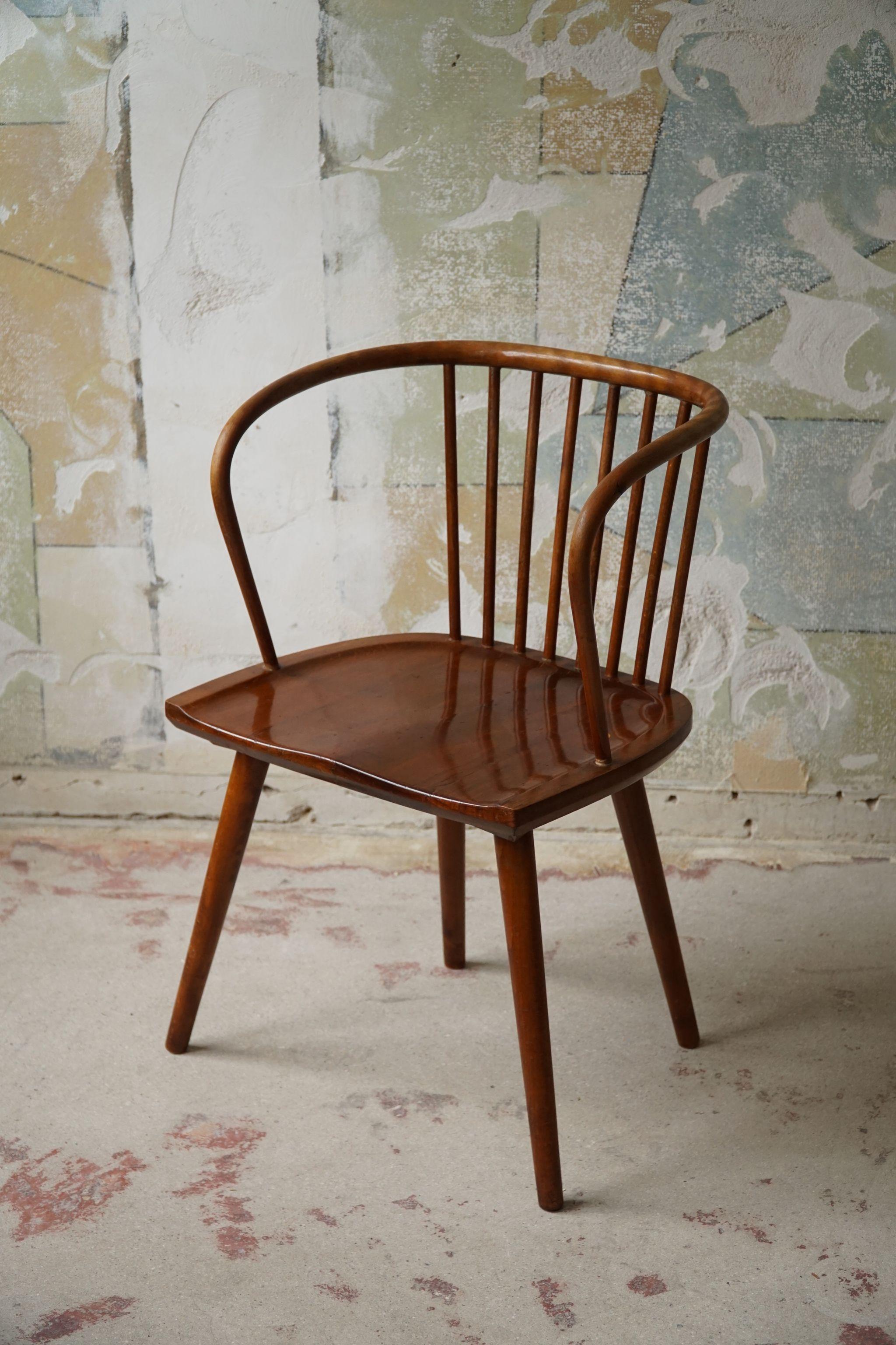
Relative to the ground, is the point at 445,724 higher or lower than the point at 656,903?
higher

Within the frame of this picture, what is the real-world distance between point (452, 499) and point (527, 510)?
0.10 metres

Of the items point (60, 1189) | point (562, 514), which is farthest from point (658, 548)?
point (60, 1189)

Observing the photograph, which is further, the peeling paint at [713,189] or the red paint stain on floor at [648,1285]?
the peeling paint at [713,189]

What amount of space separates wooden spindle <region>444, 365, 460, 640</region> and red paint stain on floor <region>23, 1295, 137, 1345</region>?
84cm

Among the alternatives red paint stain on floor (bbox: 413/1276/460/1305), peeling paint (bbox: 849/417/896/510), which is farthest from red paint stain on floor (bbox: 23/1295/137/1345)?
peeling paint (bbox: 849/417/896/510)

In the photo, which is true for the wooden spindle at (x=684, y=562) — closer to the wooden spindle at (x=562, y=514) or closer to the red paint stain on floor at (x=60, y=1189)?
the wooden spindle at (x=562, y=514)

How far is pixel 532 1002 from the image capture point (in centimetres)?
124

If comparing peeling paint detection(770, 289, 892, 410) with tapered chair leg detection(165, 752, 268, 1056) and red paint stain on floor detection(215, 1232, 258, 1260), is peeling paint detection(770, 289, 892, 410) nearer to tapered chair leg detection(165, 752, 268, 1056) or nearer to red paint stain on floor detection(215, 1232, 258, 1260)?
tapered chair leg detection(165, 752, 268, 1056)

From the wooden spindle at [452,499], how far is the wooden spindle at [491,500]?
0.12 ft

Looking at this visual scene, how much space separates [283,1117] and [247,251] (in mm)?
1213

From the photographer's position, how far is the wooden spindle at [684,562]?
1319 mm

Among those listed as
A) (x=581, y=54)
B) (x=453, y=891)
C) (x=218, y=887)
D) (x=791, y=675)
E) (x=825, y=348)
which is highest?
→ (x=581, y=54)

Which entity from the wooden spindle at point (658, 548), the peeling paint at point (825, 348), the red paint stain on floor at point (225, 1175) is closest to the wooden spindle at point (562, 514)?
the wooden spindle at point (658, 548)

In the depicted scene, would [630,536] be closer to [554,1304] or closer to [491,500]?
[491,500]
